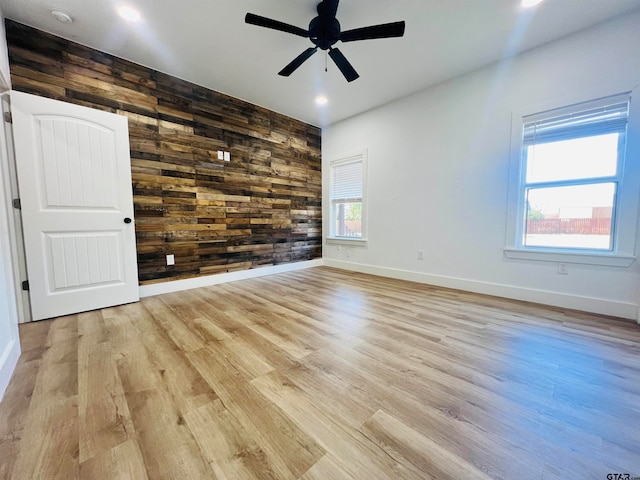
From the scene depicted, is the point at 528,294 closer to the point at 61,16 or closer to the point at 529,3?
the point at 529,3

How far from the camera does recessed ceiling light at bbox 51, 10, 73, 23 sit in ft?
7.24

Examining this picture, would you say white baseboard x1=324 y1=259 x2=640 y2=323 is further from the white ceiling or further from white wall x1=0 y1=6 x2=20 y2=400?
white wall x1=0 y1=6 x2=20 y2=400

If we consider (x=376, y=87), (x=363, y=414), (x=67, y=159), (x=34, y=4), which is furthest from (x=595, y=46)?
(x=67, y=159)

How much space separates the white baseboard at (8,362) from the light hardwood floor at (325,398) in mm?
43

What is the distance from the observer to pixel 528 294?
112 inches

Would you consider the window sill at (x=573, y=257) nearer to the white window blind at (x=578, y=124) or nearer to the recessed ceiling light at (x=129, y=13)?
the white window blind at (x=578, y=124)

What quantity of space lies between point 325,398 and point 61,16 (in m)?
3.82

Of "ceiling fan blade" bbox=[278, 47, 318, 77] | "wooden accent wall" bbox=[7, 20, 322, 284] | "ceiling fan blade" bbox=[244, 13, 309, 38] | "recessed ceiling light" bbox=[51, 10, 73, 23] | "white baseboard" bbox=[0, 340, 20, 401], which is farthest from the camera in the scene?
"wooden accent wall" bbox=[7, 20, 322, 284]

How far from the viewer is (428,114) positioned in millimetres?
3549

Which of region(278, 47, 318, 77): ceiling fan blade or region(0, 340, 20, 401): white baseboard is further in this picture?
region(278, 47, 318, 77): ceiling fan blade

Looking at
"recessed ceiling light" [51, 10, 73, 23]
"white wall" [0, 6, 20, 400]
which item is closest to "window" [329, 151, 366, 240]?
"recessed ceiling light" [51, 10, 73, 23]

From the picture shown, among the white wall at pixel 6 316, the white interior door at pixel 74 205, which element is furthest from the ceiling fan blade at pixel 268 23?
the white wall at pixel 6 316

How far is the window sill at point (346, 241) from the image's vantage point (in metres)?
4.49

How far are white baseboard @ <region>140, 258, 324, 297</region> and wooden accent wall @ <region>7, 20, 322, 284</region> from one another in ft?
0.28
